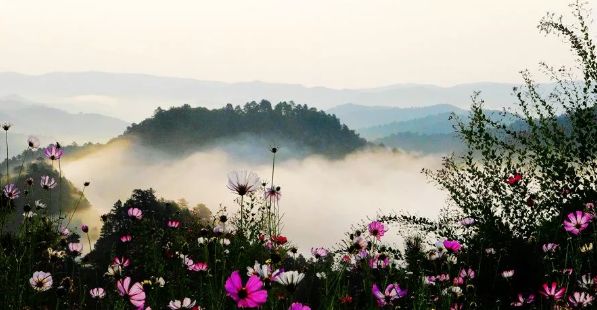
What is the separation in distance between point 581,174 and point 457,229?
5.74ft

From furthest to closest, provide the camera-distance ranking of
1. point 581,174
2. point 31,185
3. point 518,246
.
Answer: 1. point 581,174
2. point 518,246
3. point 31,185

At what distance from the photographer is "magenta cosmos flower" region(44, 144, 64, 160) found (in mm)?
Answer: 4473

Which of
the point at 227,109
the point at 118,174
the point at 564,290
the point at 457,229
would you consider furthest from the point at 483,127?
the point at 118,174

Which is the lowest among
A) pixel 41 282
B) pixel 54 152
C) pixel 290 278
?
pixel 41 282

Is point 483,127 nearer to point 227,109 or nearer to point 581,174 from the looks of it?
point 581,174

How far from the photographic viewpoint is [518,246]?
7176 millimetres

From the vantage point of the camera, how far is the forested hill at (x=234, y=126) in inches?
5861

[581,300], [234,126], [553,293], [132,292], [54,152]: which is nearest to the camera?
[132,292]

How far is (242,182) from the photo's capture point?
305 centimetres

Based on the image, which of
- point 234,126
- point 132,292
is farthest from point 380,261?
point 234,126

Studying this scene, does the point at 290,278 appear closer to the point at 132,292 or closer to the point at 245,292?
the point at 245,292

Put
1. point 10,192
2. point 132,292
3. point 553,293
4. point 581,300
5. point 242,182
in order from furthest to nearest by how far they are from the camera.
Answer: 1. point 10,192
2. point 553,293
3. point 581,300
4. point 242,182
5. point 132,292

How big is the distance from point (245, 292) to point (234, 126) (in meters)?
152

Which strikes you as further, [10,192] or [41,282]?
[10,192]
